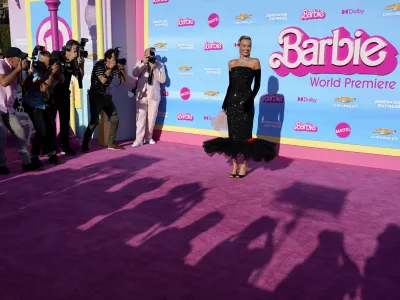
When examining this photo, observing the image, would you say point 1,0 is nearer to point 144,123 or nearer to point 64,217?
point 144,123

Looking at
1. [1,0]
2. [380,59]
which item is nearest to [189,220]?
[380,59]

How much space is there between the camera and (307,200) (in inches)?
192

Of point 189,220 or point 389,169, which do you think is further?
point 389,169

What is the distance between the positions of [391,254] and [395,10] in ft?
13.0

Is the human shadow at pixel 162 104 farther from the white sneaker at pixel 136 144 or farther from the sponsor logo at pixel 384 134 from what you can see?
the sponsor logo at pixel 384 134

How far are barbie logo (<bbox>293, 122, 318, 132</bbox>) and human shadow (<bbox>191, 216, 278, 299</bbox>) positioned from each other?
10.6 feet

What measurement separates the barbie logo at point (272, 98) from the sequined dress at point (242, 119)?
1.56m

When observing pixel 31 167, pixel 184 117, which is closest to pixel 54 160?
pixel 31 167

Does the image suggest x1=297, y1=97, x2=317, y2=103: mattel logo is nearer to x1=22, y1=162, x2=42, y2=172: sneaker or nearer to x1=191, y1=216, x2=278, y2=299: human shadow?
x1=191, y1=216, x2=278, y2=299: human shadow

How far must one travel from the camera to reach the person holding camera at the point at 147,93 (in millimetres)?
7727

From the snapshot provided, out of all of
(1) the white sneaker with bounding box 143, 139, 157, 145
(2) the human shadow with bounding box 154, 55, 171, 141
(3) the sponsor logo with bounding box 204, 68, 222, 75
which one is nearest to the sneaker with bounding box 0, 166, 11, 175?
(1) the white sneaker with bounding box 143, 139, 157, 145

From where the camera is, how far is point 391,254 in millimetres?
3451

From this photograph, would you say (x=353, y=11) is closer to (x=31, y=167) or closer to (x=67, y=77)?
(x=67, y=77)

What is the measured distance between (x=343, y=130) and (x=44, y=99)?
4.47m
